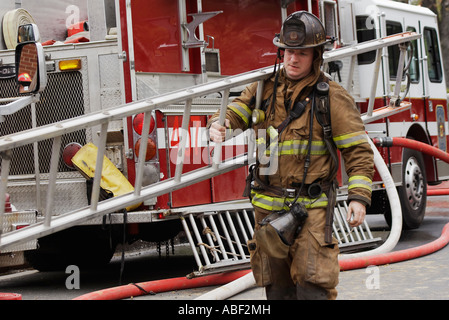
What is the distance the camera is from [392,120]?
32.1 feet

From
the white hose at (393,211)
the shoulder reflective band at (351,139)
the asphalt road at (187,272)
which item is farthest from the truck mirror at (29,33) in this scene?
the white hose at (393,211)

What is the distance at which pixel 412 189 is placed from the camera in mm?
9977

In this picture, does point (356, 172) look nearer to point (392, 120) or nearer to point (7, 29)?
point (7, 29)

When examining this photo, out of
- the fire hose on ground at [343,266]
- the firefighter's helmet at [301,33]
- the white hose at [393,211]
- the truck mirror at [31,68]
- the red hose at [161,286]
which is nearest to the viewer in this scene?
the firefighter's helmet at [301,33]

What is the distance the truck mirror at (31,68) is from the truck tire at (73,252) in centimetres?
258

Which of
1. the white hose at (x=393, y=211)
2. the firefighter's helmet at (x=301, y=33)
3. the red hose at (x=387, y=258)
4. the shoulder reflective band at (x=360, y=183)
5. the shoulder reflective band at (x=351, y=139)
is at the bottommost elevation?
the red hose at (x=387, y=258)

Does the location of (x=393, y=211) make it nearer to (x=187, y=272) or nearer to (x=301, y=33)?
(x=187, y=272)

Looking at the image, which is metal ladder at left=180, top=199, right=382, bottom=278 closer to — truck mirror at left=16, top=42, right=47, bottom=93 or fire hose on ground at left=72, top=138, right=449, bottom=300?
fire hose on ground at left=72, top=138, right=449, bottom=300

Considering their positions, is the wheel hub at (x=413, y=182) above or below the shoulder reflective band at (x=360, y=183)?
below

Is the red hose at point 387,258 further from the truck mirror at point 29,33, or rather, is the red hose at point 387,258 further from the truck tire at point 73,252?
the truck mirror at point 29,33

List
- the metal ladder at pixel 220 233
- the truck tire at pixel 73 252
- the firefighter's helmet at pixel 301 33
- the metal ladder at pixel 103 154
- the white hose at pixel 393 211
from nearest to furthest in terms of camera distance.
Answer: the firefighter's helmet at pixel 301 33 < the metal ladder at pixel 103 154 < the metal ladder at pixel 220 233 < the white hose at pixel 393 211 < the truck tire at pixel 73 252

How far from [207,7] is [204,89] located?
5.87 feet

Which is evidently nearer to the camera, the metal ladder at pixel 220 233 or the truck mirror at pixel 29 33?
the truck mirror at pixel 29 33

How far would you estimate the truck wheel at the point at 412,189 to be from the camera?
9852 millimetres
